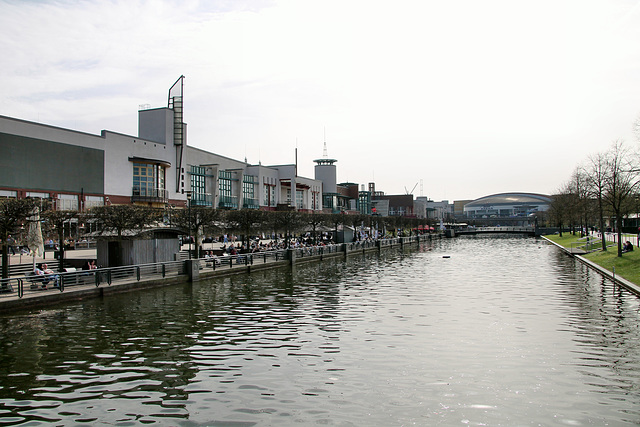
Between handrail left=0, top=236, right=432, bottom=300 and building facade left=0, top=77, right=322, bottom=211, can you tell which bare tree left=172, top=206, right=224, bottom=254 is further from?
building facade left=0, top=77, right=322, bottom=211

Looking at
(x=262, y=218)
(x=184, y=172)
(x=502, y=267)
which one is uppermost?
(x=184, y=172)

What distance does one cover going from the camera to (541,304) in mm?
21812

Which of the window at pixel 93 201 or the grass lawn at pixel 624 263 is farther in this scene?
the window at pixel 93 201

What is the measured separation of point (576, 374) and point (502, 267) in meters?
30.7

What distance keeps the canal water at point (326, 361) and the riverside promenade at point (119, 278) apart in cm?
93

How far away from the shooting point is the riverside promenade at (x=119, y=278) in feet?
69.2

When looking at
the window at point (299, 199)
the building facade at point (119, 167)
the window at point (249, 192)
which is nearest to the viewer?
the building facade at point (119, 167)

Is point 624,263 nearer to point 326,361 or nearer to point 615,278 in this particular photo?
point 615,278

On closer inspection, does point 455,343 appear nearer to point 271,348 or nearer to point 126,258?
point 271,348

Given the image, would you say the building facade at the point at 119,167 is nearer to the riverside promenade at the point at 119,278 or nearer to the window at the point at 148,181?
the window at the point at 148,181

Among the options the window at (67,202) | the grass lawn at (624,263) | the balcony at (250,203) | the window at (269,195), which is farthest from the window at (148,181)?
the grass lawn at (624,263)

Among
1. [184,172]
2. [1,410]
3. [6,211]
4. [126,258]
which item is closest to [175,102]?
[184,172]

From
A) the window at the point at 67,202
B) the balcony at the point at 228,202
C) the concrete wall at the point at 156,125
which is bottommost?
the window at the point at 67,202

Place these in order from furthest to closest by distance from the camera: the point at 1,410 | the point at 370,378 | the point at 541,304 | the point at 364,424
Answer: the point at 541,304
the point at 370,378
the point at 1,410
the point at 364,424
